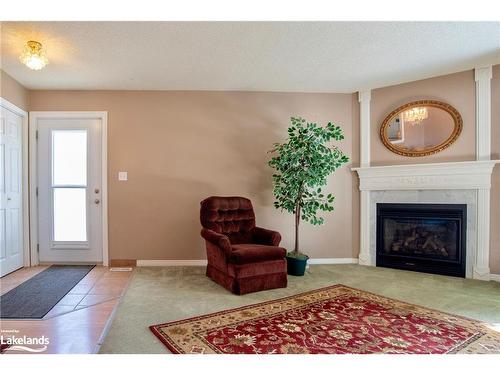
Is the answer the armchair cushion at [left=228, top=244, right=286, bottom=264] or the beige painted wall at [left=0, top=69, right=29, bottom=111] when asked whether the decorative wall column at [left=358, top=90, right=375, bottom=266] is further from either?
the beige painted wall at [left=0, top=69, right=29, bottom=111]

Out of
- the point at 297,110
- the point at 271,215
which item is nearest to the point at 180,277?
the point at 271,215

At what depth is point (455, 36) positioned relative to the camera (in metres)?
2.65

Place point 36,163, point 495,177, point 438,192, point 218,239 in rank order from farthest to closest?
1. point 36,163
2. point 438,192
3. point 495,177
4. point 218,239

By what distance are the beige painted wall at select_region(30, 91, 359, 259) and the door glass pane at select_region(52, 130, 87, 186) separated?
369 millimetres

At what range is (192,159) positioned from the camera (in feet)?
13.1

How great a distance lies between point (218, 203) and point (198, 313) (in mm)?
1328

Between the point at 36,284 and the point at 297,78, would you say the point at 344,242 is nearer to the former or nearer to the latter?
the point at 297,78

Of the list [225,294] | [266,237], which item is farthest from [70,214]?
[266,237]

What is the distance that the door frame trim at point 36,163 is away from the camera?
151 inches

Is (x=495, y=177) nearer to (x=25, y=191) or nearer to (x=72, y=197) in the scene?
(x=72, y=197)

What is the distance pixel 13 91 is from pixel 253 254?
A: 356cm

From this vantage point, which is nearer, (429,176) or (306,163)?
(306,163)
